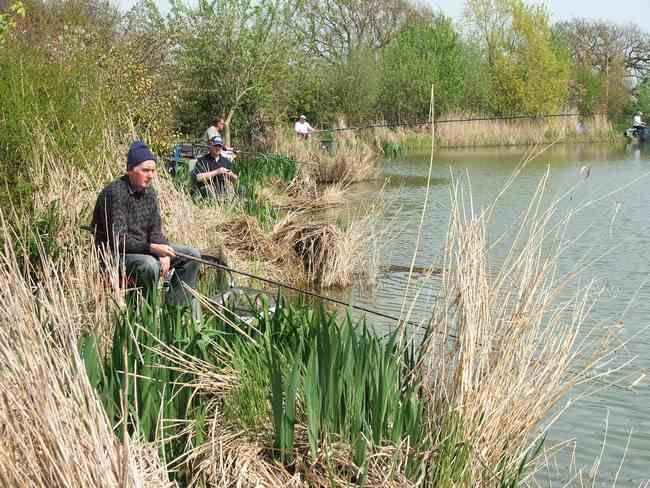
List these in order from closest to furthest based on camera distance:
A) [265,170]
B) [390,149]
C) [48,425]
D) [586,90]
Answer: [48,425] < [265,170] < [390,149] < [586,90]

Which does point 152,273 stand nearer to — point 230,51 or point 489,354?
point 489,354

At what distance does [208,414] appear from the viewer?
164 inches

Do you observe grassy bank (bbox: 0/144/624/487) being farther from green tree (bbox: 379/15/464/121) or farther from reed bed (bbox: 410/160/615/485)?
green tree (bbox: 379/15/464/121)

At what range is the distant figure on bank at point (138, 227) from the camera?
6.12 m

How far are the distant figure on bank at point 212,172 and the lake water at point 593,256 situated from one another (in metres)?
1.99

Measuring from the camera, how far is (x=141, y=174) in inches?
248

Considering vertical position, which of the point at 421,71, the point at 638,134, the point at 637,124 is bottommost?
the point at 638,134

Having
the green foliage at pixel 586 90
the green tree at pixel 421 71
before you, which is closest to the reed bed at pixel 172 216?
the green tree at pixel 421 71

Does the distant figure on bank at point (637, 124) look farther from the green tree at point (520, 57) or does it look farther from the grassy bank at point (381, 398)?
the grassy bank at point (381, 398)

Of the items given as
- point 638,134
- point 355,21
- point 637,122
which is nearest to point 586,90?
point 638,134

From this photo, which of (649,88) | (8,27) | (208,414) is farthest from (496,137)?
(208,414)

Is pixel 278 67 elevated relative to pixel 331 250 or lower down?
elevated

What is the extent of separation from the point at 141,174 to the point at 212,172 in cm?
495

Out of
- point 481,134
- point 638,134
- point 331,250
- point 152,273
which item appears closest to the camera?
point 152,273
